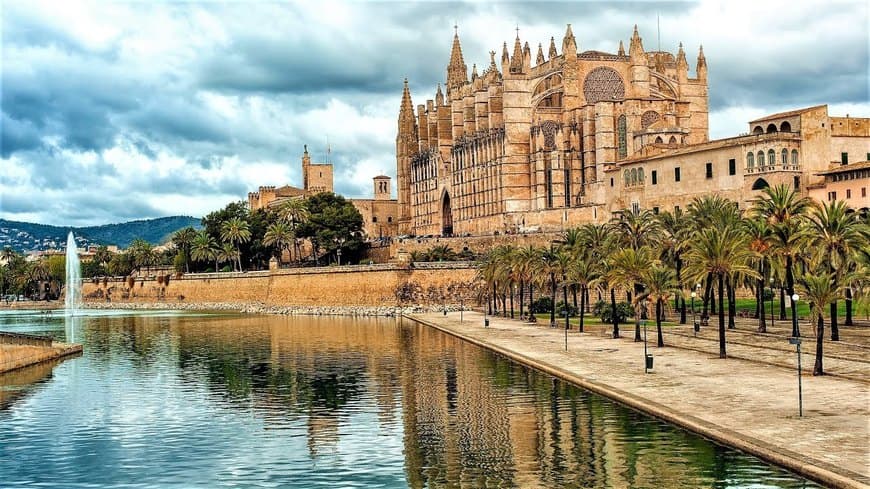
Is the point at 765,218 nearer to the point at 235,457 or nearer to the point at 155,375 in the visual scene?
the point at 155,375

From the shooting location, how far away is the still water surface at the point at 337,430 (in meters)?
20.5

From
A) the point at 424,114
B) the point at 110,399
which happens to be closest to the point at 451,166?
the point at 424,114

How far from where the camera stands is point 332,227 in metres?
97.1

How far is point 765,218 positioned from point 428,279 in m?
39.7

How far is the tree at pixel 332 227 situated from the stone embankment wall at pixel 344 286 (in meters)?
7.21

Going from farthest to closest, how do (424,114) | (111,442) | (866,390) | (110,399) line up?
1. (424,114)
2. (110,399)
3. (866,390)
4. (111,442)

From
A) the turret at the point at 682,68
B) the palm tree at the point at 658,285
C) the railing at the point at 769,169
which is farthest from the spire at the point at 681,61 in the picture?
the palm tree at the point at 658,285

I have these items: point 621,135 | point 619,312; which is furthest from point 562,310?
point 621,135

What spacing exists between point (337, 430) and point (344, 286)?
5812cm

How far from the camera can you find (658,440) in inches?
896

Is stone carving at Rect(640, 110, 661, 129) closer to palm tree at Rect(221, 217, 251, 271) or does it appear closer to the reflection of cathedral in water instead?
palm tree at Rect(221, 217, 251, 271)

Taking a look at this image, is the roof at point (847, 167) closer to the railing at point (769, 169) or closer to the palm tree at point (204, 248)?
the railing at point (769, 169)

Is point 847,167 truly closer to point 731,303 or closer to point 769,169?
point 769,169

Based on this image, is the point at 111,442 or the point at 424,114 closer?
the point at 111,442
